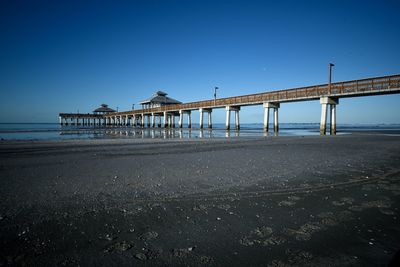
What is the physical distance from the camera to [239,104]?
3538cm

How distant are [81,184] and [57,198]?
0.89 metres

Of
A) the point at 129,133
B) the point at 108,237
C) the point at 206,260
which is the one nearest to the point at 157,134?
the point at 129,133

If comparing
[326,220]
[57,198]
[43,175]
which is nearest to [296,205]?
[326,220]

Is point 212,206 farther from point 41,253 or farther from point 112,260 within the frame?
point 41,253

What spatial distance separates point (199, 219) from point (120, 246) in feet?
3.59

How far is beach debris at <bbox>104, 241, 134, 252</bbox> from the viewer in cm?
226

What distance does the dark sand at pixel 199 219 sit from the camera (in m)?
2.16

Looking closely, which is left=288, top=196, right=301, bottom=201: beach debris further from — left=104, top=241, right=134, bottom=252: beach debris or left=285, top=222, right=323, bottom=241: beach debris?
left=104, top=241, right=134, bottom=252: beach debris

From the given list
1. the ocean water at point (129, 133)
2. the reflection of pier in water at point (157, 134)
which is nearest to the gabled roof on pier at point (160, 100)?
the ocean water at point (129, 133)

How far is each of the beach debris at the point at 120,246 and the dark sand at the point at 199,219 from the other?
0.06 feet

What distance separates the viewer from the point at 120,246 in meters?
2.34

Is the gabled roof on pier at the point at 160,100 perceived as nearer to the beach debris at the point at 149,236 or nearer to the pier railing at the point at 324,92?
the pier railing at the point at 324,92

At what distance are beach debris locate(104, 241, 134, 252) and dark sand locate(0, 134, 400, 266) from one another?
18mm

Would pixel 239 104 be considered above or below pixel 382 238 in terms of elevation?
above
